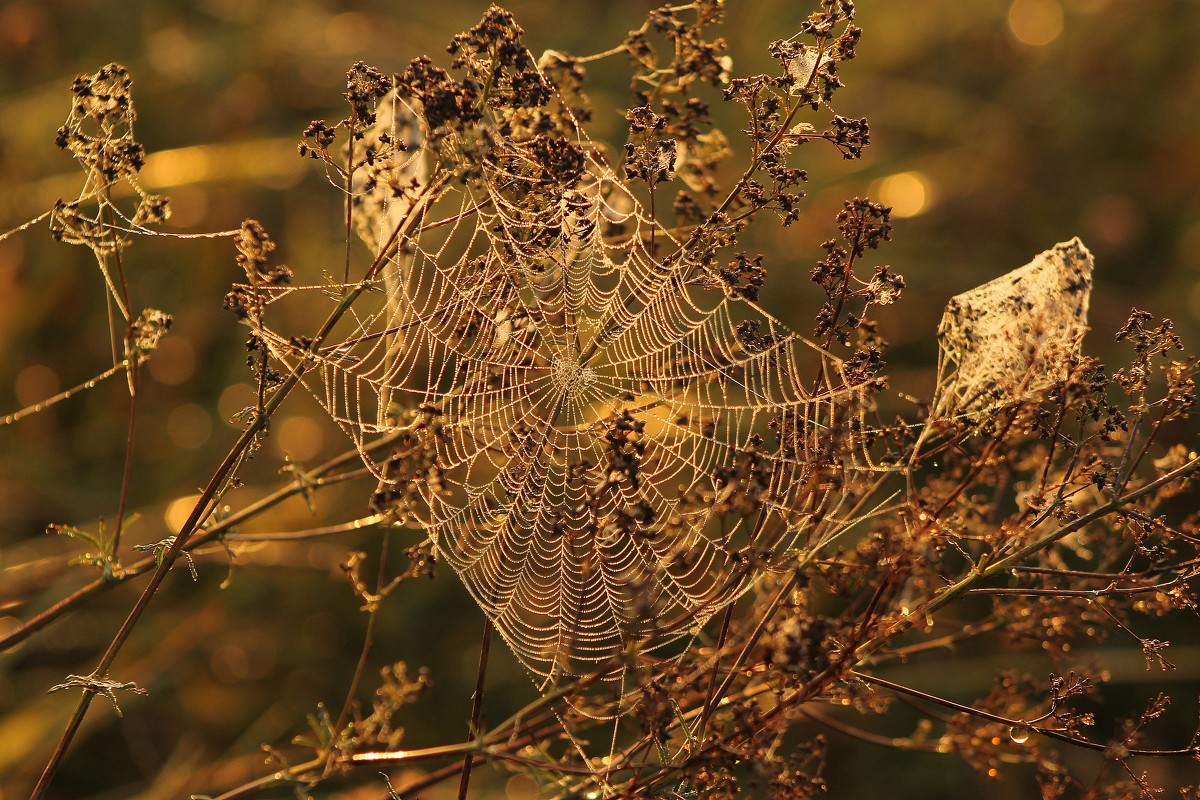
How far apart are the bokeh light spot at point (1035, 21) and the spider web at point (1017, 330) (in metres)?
5.71

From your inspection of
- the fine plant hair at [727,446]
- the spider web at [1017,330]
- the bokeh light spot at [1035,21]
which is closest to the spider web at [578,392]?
the fine plant hair at [727,446]

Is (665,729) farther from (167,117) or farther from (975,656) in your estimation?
(167,117)

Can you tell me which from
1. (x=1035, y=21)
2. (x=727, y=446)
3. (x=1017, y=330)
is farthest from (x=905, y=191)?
(x=727, y=446)

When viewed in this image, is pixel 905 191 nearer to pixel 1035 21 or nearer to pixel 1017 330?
pixel 1035 21

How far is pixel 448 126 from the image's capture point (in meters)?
1.56

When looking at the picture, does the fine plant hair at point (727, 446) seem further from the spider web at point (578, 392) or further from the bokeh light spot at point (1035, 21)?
the bokeh light spot at point (1035, 21)

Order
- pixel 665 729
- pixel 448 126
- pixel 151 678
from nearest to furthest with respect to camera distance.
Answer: pixel 665 729 → pixel 448 126 → pixel 151 678

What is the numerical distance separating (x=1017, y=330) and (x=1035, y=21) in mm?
6157

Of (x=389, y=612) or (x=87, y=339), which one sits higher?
(x=87, y=339)

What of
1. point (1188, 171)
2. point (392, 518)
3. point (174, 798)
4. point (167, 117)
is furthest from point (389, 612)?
point (1188, 171)

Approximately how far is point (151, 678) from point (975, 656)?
3652 mm

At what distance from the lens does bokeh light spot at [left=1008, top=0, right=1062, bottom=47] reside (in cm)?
681

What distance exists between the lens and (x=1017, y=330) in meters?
1.65

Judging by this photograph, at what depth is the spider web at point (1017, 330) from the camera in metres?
1.59
